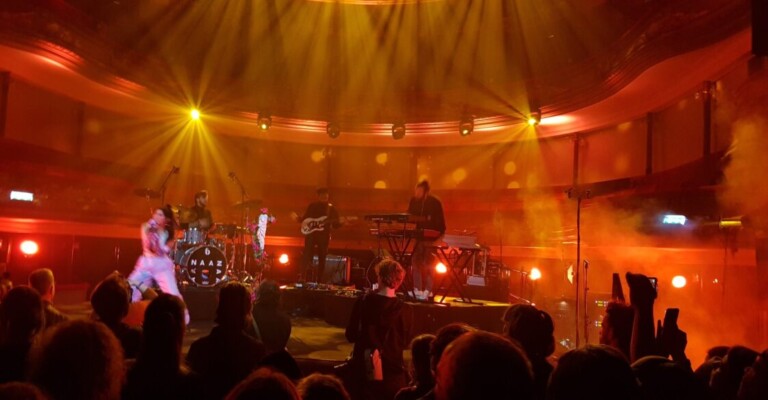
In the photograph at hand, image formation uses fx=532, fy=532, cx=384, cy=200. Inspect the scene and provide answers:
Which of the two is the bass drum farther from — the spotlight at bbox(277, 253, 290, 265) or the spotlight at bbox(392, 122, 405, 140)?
the spotlight at bbox(392, 122, 405, 140)

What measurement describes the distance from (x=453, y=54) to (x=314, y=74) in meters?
4.41

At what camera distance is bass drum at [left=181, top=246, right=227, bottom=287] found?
9.17 meters

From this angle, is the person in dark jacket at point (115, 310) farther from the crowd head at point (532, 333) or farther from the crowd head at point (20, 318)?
the crowd head at point (532, 333)

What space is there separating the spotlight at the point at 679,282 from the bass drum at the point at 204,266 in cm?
841

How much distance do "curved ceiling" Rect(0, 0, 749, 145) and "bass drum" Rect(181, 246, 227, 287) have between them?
5.30 metres

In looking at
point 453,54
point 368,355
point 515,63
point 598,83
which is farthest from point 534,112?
point 368,355

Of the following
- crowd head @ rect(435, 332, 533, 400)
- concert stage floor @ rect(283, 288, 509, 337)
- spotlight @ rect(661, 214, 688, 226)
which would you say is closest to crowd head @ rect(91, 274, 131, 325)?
crowd head @ rect(435, 332, 533, 400)

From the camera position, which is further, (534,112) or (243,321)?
(534,112)

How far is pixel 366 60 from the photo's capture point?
1697 centimetres

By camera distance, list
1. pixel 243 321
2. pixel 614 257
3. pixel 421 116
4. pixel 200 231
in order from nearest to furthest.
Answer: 1. pixel 243 321
2. pixel 200 231
3. pixel 614 257
4. pixel 421 116

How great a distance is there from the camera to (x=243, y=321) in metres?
3.31

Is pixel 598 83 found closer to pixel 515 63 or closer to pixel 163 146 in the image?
pixel 515 63

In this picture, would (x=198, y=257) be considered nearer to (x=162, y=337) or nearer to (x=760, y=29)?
(x=162, y=337)

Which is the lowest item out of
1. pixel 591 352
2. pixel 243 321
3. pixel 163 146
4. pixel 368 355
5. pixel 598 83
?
pixel 368 355
